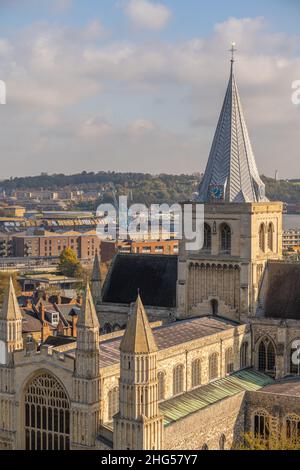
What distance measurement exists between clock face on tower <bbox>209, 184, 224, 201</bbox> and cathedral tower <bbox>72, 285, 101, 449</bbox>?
63.5 ft

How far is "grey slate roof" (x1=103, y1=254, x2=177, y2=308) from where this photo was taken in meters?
67.4

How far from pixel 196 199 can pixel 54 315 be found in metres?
33.3

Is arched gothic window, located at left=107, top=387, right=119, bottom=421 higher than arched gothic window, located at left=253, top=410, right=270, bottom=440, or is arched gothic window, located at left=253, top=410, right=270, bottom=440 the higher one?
arched gothic window, located at left=107, top=387, right=119, bottom=421

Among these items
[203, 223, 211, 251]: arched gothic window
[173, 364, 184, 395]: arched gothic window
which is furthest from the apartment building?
[173, 364, 184, 395]: arched gothic window

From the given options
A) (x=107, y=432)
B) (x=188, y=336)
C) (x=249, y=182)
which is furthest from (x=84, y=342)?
Answer: (x=249, y=182)

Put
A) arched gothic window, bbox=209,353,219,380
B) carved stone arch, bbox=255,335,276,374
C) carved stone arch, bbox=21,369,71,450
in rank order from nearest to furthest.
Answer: carved stone arch, bbox=21,369,71,450 → arched gothic window, bbox=209,353,219,380 → carved stone arch, bbox=255,335,276,374

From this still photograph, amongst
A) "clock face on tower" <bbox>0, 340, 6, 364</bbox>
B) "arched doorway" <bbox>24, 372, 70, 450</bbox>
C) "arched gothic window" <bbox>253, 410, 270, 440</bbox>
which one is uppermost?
"clock face on tower" <bbox>0, 340, 6, 364</bbox>

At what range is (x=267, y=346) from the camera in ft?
202

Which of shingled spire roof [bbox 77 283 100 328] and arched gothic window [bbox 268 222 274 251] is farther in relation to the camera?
arched gothic window [bbox 268 222 274 251]

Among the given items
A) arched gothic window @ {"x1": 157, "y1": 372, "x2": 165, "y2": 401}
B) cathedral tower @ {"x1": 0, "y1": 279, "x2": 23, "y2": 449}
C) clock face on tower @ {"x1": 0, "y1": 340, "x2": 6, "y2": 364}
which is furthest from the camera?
arched gothic window @ {"x1": 157, "y1": 372, "x2": 165, "y2": 401}

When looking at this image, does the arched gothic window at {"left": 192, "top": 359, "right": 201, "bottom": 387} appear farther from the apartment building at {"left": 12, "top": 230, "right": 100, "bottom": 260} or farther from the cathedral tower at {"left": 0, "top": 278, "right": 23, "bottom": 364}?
the apartment building at {"left": 12, "top": 230, "right": 100, "bottom": 260}

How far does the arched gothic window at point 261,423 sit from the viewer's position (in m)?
55.3

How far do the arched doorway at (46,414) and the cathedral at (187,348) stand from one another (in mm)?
70
